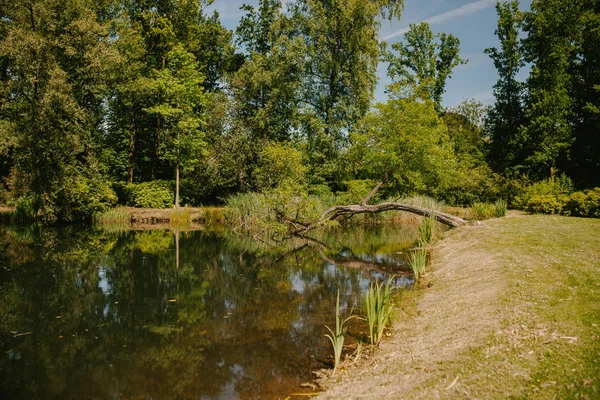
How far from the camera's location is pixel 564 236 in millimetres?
8805

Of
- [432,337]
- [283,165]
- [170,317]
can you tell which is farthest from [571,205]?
[170,317]

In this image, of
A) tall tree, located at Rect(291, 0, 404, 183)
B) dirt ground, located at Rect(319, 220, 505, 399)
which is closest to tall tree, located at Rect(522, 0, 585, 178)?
tall tree, located at Rect(291, 0, 404, 183)

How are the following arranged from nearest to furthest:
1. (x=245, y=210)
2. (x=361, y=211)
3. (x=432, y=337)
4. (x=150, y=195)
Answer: (x=432, y=337) < (x=361, y=211) < (x=245, y=210) < (x=150, y=195)

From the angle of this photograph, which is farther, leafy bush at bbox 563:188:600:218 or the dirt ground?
leafy bush at bbox 563:188:600:218

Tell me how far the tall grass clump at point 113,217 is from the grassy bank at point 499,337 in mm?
18266

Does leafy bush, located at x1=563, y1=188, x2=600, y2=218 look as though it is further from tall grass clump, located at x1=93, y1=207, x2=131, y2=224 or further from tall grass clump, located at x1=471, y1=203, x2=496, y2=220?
tall grass clump, located at x1=93, y1=207, x2=131, y2=224

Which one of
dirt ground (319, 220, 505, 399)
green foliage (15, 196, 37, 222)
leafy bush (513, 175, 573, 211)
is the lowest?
dirt ground (319, 220, 505, 399)

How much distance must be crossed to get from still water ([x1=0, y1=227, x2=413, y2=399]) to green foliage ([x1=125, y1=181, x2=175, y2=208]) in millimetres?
9871

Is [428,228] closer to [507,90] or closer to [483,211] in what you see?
[483,211]

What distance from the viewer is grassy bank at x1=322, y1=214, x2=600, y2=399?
3.05 m

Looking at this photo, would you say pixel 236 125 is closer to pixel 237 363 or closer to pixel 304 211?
pixel 304 211

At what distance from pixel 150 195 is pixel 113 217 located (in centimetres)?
254

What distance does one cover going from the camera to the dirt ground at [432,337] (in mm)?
3402

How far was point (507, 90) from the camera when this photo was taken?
107 ft
